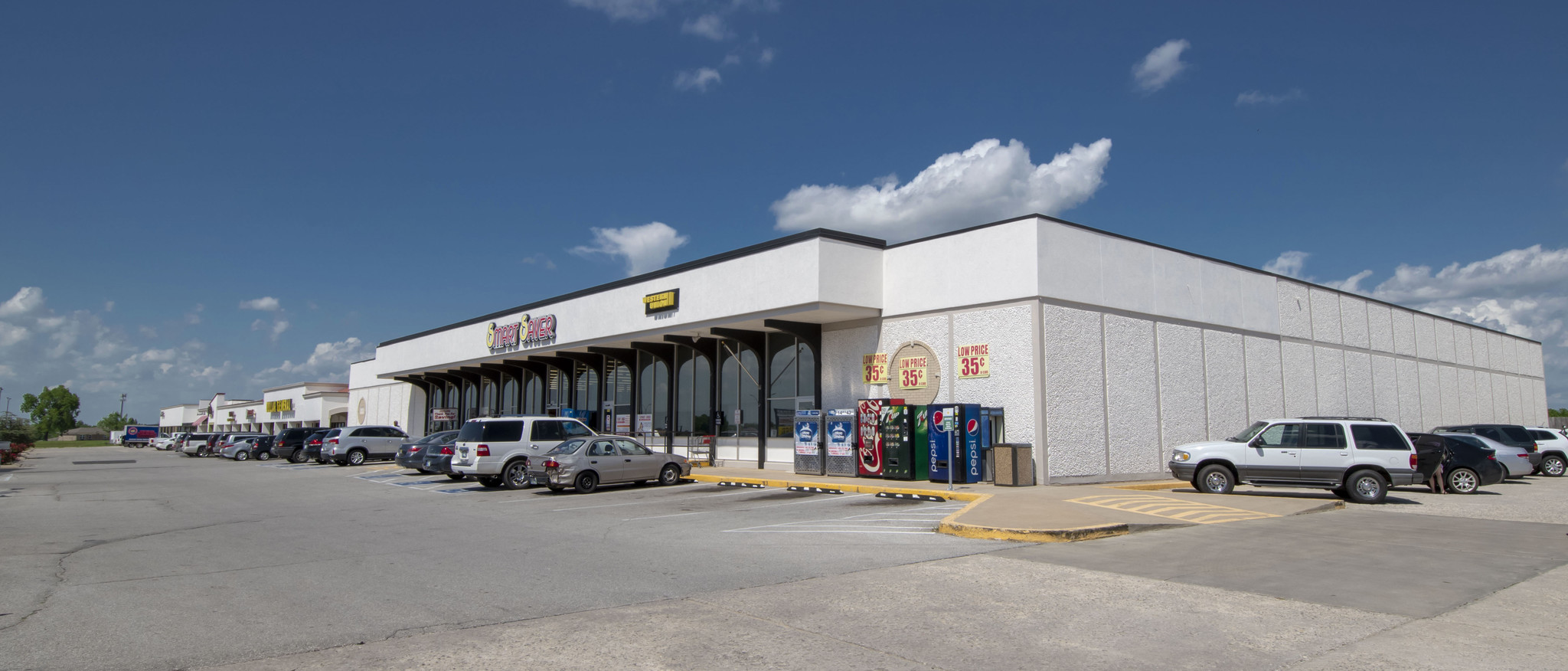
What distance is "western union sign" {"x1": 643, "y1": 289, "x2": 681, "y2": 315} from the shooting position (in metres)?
27.6

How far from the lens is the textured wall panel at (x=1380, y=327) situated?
32500 millimetres

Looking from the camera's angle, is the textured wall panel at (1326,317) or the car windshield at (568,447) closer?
the car windshield at (568,447)

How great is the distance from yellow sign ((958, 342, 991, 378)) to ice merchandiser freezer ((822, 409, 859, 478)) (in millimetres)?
2987

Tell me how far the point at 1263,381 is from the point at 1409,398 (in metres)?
12.4

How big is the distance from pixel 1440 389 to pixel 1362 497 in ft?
83.8

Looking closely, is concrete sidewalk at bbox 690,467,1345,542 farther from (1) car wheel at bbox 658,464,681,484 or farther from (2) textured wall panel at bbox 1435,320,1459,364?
(2) textured wall panel at bbox 1435,320,1459,364

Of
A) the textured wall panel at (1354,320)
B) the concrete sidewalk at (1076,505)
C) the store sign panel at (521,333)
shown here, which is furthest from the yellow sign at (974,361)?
the store sign panel at (521,333)

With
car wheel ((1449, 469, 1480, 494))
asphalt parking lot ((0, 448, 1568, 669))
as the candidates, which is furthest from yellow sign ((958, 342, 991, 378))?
car wheel ((1449, 469, 1480, 494))

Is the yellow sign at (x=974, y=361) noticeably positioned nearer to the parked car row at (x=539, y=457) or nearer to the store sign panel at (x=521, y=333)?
the parked car row at (x=539, y=457)

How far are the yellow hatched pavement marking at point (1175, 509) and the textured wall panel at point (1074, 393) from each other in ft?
12.6

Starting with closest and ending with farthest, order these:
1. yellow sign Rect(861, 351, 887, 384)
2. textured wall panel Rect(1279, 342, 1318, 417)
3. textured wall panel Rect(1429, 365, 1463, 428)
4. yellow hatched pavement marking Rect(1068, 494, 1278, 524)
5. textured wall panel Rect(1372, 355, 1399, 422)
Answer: yellow hatched pavement marking Rect(1068, 494, 1278, 524) < yellow sign Rect(861, 351, 887, 384) < textured wall panel Rect(1279, 342, 1318, 417) < textured wall panel Rect(1372, 355, 1399, 422) < textured wall panel Rect(1429, 365, 1463, 428)

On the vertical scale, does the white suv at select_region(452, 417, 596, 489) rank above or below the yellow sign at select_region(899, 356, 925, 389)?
below

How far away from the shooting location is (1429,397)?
35.5 metres

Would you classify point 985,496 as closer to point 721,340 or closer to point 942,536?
point 942,536
